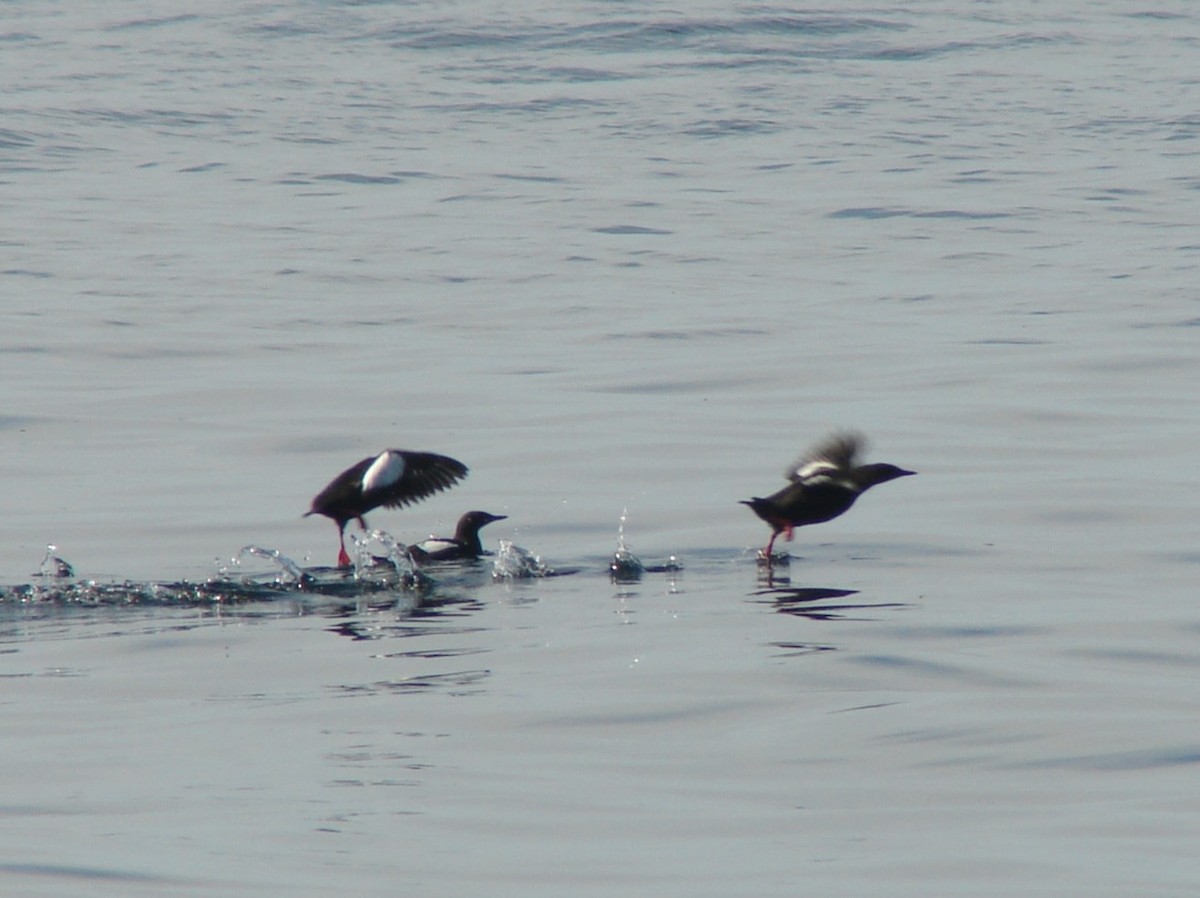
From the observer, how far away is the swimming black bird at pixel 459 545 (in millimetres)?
9659

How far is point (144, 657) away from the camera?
7.35m

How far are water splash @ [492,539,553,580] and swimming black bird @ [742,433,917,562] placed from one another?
104cm

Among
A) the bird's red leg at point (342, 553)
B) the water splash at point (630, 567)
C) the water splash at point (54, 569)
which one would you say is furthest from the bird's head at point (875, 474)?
the water splash at point (54, 569)

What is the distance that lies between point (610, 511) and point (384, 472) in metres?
1.76

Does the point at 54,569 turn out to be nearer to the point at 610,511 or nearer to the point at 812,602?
the point at 610,511

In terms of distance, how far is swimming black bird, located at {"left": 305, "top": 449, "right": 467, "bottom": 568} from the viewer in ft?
31.3

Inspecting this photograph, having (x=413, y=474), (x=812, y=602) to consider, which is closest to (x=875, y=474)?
(x=812, y=602)

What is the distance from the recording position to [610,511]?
11047 mm

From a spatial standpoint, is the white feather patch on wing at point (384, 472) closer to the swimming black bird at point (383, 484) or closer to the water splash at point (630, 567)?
the swimming black bird at point (383, 484)

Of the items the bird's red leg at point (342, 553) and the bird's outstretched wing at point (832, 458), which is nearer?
the bird's red leg at point (342, 553)

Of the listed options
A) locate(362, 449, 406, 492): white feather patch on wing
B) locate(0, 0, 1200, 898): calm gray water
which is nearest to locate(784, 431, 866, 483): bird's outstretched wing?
locate(0, 0, 1200, 898): calm gray water

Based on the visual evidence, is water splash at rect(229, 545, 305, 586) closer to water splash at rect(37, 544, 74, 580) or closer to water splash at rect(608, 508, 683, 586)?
water splash at rect(37, 544, 74, 580)

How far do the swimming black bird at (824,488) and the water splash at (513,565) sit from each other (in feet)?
3.42

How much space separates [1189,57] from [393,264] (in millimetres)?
28360
